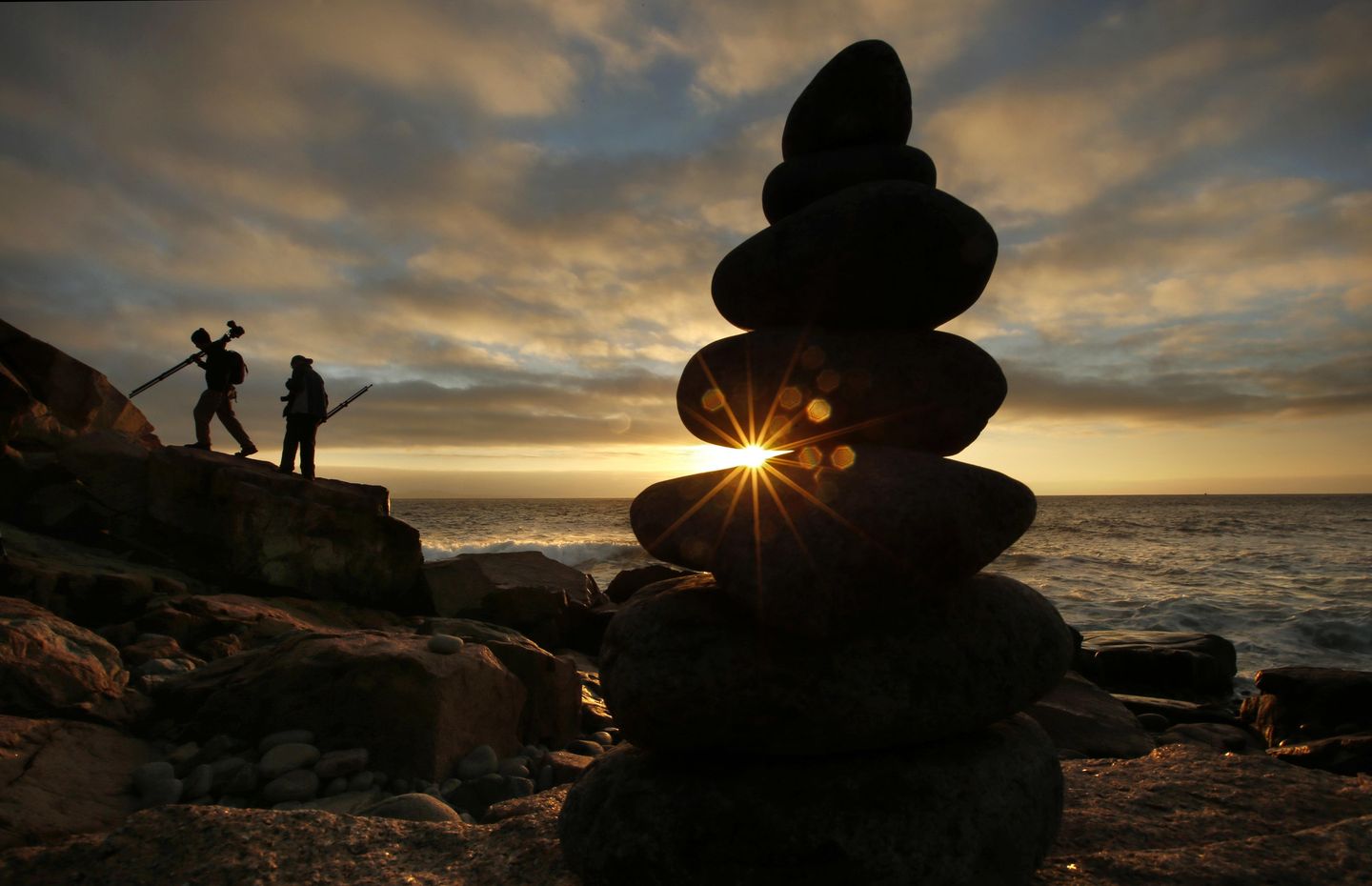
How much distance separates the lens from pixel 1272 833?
4.08 m

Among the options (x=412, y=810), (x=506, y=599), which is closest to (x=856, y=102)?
(x=412, y=810)

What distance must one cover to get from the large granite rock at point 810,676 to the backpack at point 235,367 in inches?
468

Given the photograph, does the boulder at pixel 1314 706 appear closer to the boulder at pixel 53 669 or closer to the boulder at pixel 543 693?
the boulder at pixel 543 693

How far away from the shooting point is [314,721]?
540cm

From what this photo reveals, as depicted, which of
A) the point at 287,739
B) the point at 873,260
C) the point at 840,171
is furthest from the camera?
the point at 287,739

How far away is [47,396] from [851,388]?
12801 mm

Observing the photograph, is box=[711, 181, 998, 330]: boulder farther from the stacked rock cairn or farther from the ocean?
the ocean

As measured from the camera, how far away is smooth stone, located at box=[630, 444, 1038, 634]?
126 inches

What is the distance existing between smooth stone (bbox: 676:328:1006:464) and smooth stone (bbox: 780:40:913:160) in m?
1.36

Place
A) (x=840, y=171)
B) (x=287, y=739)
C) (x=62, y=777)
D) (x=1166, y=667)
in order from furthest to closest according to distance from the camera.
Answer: (x=1166, y=667)
(x=287, y=739)
(x=840, y=171)
(x=62, y=777)

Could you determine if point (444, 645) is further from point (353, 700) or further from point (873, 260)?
point (873, 260)

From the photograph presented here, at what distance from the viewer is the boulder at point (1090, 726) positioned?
25.1ft

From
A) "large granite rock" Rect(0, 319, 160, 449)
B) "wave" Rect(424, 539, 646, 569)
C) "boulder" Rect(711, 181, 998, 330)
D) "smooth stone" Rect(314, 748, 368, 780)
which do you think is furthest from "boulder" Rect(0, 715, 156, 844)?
"wave" Rect(424, 539, 646, 569)

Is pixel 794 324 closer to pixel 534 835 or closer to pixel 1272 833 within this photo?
pixel 534 835
